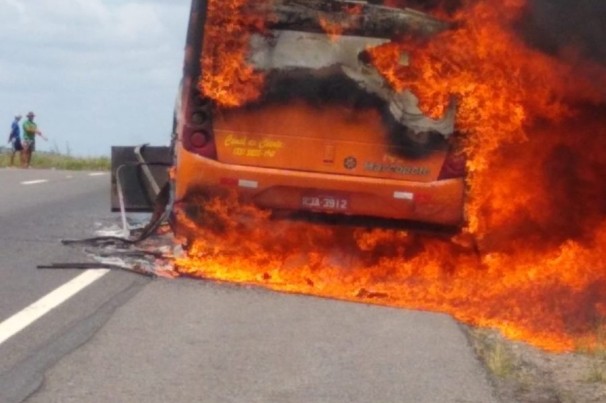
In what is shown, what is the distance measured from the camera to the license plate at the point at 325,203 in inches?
527

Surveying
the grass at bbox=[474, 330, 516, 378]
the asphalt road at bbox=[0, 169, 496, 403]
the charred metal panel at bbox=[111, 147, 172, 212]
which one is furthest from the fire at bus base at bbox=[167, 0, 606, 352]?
the charred metal panel at bbox=[111, 147, 172, 212]

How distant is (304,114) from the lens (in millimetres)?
13227

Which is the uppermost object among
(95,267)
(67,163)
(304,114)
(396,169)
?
(304,114)

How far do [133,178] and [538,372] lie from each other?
7.91 meters

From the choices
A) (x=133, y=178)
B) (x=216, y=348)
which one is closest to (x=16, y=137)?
(x=133, y=178)

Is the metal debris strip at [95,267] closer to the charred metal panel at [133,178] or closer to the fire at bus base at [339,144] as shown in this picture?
the fire at bus base at [339,144]

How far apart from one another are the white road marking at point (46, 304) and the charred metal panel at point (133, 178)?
133 inches

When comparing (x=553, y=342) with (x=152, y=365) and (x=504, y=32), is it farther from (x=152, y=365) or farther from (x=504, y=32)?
(x=504, y=32)

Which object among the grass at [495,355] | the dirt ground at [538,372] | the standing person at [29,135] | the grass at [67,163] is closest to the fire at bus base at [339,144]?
the grass at [495,355]

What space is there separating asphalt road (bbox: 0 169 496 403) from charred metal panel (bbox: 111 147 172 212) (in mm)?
2947

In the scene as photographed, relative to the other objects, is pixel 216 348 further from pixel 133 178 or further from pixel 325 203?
pixel 133 178

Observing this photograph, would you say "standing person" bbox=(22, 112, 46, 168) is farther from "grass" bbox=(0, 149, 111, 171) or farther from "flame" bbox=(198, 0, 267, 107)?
"flame" bbox=(198, 0, 267, 107)

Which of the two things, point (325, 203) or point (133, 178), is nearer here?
point (325, 203)

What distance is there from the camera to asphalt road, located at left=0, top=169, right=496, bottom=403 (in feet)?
27.0
